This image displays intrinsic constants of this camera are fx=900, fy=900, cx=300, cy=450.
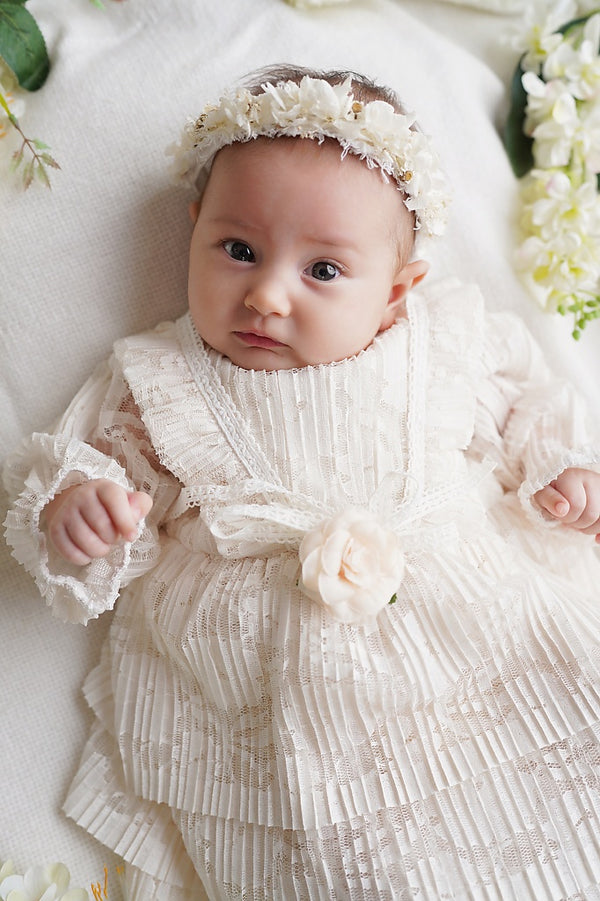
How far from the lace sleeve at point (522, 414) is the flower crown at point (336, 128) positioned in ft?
1.02

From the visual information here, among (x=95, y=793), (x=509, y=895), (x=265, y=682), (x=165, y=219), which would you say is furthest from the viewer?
(x=165, y=219)

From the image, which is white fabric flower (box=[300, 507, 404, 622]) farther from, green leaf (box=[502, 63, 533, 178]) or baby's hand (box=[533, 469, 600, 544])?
green leaf (box=[502, 63, 533, 178])

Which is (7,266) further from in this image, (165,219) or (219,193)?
(219,193)

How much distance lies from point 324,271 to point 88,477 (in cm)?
49

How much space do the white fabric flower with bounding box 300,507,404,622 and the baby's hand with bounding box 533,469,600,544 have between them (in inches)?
Result: 11.6

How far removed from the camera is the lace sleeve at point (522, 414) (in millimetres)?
1585

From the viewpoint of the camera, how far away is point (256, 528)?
1437mm

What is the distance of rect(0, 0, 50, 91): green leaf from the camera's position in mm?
1606

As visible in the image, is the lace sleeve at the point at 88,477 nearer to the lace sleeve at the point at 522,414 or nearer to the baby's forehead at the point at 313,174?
the baby's forehead at the point at 313,174

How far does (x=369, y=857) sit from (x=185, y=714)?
1.23 ft

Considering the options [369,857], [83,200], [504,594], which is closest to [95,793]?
[369,857]

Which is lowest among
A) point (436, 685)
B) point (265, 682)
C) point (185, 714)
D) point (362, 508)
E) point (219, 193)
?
point (185, 714)

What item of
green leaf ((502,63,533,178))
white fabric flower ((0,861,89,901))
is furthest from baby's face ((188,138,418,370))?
white fabric flower ((0,861,89,901))

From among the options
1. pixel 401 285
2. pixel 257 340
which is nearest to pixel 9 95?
pixel 257 340
